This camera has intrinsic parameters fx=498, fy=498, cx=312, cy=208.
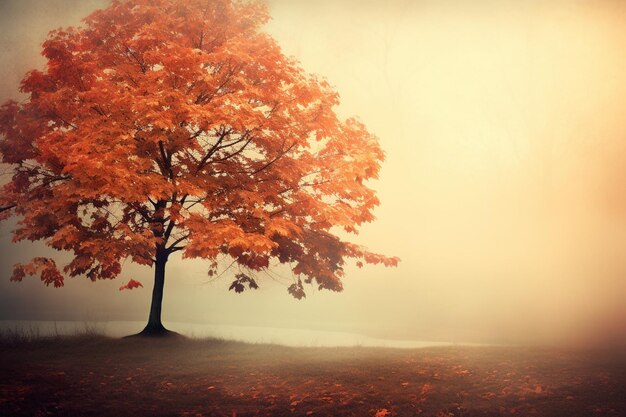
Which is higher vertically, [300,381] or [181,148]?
[181,148]

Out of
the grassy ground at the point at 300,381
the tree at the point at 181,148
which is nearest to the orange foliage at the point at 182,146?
the tree at the point at 181,148

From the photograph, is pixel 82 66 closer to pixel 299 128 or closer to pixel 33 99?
pixel 33 99

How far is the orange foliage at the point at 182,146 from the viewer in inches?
299

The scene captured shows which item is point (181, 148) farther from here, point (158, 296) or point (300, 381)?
point (300, 381)

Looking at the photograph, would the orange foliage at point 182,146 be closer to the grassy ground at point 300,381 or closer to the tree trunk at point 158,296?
the tree trunk at point 158,296

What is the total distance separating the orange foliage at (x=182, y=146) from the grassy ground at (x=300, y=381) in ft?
4.84

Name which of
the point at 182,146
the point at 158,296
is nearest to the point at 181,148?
the point at 182,146

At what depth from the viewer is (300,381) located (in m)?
6.27

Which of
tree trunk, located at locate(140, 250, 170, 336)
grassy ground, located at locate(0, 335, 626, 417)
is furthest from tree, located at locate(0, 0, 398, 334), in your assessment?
grassy ground, located at locate(0, 335, 626, 417)

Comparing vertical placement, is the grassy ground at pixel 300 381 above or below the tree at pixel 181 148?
below

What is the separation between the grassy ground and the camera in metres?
5.03

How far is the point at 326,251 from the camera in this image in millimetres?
8953

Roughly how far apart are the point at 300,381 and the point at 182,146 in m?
4.46

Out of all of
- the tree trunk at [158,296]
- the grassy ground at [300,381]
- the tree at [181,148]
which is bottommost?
the grassy ground at [300,381]
